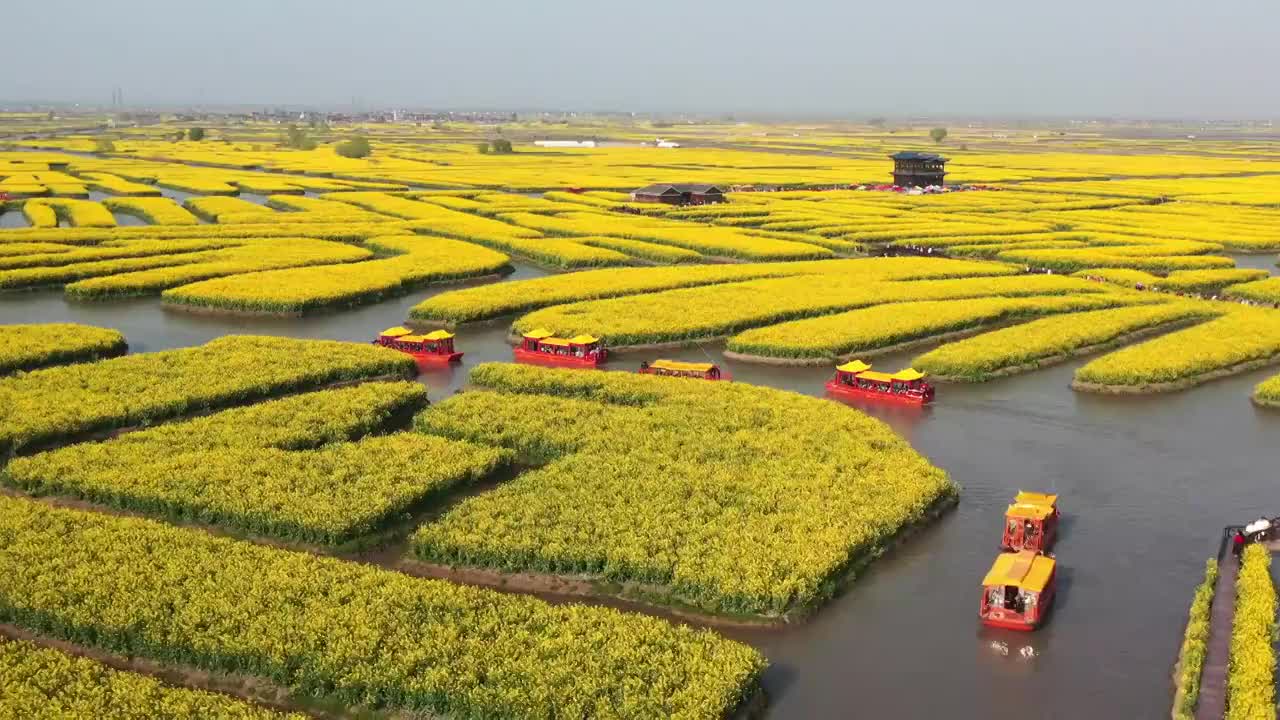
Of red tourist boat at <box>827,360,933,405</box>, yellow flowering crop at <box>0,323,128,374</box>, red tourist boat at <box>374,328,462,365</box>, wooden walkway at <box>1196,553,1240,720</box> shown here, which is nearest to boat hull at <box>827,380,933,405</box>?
red tourist boat at <box>827,360,933,405</box>

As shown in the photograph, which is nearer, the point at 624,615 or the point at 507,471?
the point at 624,615

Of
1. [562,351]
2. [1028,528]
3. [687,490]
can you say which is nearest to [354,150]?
[562,351]

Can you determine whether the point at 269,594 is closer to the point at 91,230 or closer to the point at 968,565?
the point at 968,565

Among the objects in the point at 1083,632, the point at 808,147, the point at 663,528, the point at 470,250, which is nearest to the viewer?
the point at 1083,632

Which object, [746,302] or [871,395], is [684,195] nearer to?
[746,302]

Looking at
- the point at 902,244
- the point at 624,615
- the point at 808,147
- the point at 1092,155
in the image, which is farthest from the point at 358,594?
the point at 808,147

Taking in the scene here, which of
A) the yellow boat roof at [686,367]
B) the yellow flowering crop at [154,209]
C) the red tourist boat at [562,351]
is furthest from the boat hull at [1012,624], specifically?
the yellow flowering crop at [154,209]
